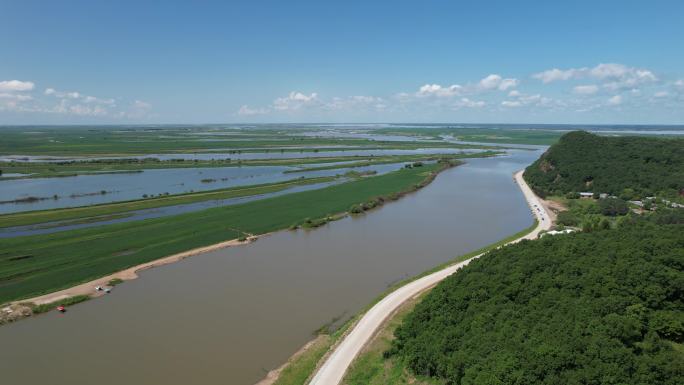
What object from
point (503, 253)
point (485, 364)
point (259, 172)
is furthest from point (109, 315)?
point (259, 172)

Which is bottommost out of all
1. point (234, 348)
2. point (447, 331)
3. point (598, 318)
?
point (234, 348)

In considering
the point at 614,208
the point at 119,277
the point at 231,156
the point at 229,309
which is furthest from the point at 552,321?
the point at 231,156

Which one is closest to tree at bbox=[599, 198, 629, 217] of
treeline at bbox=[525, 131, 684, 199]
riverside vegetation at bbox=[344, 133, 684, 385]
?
treeline at bbox=[525, 131, 684, 199]

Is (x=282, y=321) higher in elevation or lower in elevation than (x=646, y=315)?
lower

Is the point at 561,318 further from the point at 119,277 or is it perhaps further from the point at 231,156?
the point at 231,156

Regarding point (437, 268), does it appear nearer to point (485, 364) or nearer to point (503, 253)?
point (503, 253)

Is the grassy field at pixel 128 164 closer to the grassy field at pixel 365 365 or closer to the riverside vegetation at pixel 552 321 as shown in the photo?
the riverside vegetation at pixel 552 321

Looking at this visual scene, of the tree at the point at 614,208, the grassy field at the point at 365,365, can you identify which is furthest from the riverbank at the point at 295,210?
the tree at the point at 614,208
